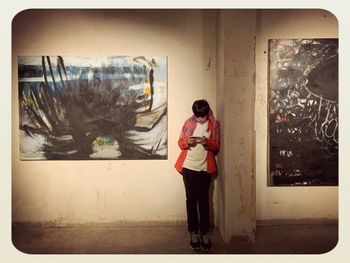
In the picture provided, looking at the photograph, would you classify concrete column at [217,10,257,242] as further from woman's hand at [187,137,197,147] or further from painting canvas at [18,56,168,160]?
painting canvas at [18,56,168,160]

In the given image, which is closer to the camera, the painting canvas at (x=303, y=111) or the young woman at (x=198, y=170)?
the young woman at (x=198, y=170)

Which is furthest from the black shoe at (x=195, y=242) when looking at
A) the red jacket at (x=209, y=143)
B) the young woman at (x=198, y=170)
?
the red jacket at (x=209, y=143)

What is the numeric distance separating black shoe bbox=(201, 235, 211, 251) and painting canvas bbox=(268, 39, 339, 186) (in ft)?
4.11

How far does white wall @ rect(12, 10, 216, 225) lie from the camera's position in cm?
514

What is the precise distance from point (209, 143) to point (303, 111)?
1420 millimetres

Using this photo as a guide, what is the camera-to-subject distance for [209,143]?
4.55 meters

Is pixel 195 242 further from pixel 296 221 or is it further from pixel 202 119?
pixel 296 221

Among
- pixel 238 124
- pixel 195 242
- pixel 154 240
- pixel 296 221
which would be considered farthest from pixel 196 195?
pixel 296 221

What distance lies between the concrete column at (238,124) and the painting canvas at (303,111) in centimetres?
74

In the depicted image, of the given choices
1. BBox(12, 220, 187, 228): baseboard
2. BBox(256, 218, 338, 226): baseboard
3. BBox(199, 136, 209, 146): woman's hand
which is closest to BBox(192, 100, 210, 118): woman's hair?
BBox(199, 136, 209, 146): woman's hand

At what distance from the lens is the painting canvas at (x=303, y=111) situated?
523 centimetres

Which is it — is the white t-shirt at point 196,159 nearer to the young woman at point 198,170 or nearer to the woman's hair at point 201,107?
the young woman at point 198,170
